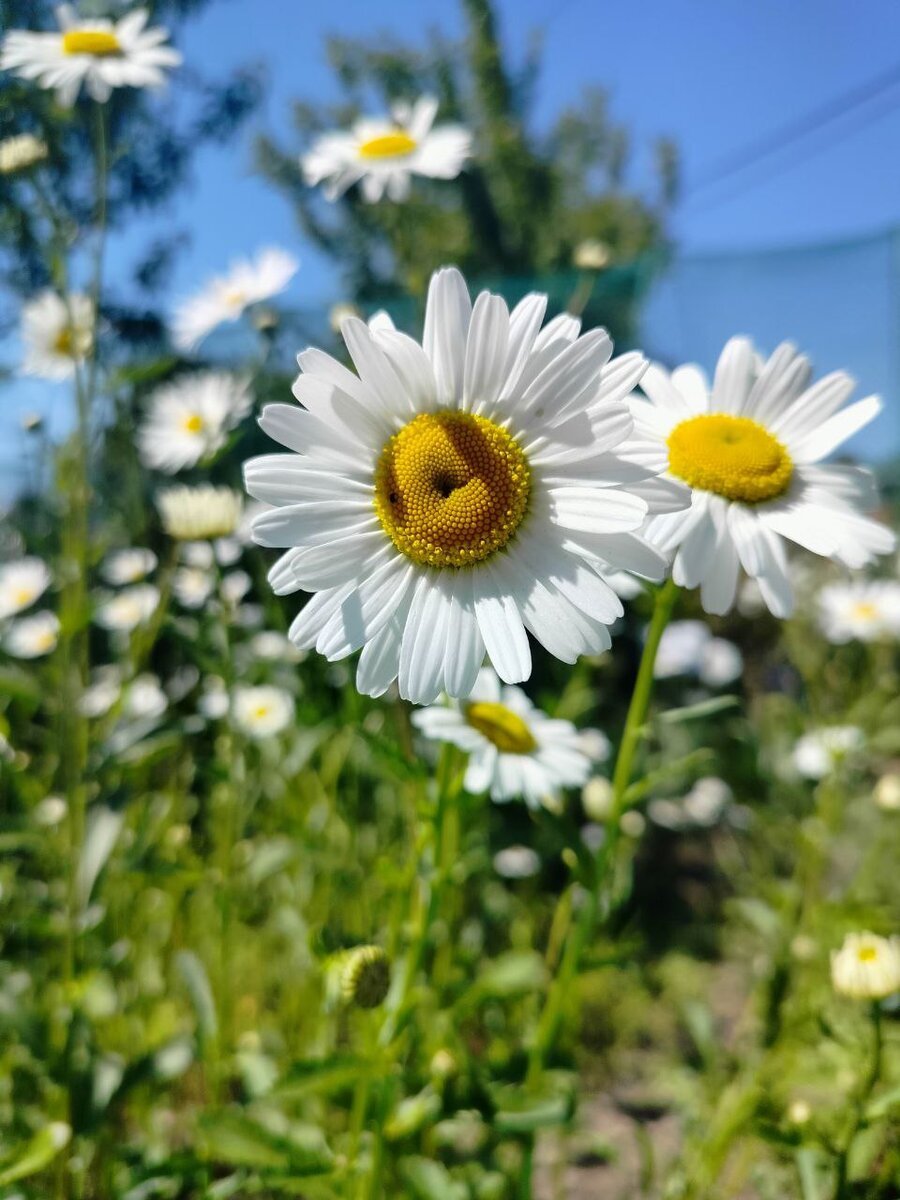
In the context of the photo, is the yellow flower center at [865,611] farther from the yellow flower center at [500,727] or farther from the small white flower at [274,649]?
the yellow flower center at [500,727]

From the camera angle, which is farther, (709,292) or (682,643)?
(709,292)

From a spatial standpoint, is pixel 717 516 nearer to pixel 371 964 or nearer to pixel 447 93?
pixel 371 964

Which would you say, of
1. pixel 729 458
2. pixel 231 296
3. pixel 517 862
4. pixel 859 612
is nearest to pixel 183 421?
pixel 231 296

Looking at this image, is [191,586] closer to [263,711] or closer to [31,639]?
[31,639]

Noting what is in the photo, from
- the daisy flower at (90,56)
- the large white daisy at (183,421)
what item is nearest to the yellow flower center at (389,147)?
the daisy flower at (90,56)

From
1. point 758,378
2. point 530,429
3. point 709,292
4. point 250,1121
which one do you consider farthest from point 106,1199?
point 709,292

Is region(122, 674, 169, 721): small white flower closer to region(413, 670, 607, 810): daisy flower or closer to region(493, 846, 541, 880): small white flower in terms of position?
region(493, 846, 541, 880): small white flower

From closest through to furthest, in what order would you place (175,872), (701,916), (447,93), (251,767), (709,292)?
1. (175,872)
2. (251,767)
3. (701,916)
4. (709,292)
5. (447,93)
